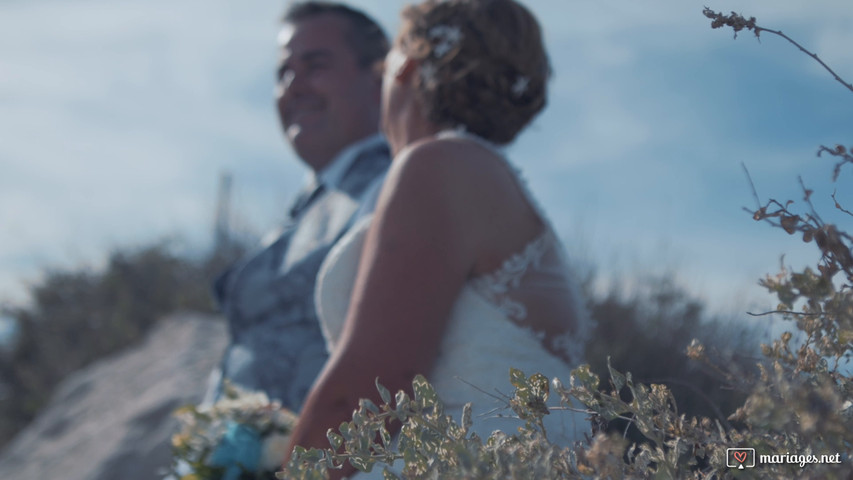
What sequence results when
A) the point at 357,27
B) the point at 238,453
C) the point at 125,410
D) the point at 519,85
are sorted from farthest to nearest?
the point at 125,410 < the point at 357,27 < the point at 519,85 < the point at 238,453

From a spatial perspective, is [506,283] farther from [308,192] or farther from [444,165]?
[308,192]

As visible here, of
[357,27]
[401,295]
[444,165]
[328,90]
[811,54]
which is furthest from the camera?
[357,27]

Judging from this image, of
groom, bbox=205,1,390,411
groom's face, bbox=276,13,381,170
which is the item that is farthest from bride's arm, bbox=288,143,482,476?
groom's face, bbox=276,13,381,170

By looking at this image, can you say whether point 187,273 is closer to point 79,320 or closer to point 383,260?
point 79,320

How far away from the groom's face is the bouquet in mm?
1569

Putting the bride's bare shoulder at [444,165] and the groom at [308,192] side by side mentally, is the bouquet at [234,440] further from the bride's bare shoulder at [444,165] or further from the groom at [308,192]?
the bride's bare shoulder at [444,165]

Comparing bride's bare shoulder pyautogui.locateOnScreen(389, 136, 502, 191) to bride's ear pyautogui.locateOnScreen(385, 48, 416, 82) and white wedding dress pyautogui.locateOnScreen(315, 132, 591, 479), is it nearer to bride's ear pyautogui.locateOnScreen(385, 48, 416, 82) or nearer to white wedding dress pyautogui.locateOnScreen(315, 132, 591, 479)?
white wedding dress pyautogui.locateOnScreen(315, 132, 591, 479)

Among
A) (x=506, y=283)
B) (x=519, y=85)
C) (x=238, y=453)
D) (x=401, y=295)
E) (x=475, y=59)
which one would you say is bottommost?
(x=238, y=453)

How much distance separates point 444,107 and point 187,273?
7766 millimetres

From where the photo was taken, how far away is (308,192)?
12.0 feet

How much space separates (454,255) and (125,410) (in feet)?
15.8

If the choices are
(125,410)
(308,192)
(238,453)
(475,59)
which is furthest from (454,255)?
(125,410)

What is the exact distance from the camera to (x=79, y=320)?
920 centimetres

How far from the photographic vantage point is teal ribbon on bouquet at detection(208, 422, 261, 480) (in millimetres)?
2166
